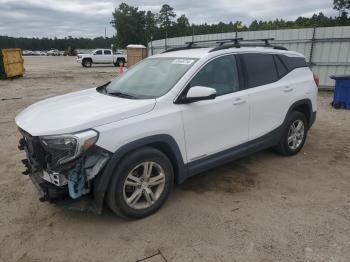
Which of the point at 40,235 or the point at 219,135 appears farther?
the point at 219,135

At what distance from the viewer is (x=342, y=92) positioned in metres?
9.12

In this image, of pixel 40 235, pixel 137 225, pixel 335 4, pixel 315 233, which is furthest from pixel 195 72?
pixel 335 4

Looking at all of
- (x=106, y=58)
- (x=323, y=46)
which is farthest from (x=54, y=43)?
(x=323, y=46)

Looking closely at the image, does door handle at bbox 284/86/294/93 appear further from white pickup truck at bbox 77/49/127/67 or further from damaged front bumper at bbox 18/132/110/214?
white pickup truck at bbox 77/49/127/67

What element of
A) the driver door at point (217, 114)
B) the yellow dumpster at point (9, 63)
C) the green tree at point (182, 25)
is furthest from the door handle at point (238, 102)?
the green tree at point (182, 25)

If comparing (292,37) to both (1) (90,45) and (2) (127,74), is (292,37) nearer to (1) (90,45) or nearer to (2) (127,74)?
(2) (127,74)

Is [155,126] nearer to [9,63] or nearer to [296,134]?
[296,134]

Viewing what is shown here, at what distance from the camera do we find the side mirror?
3441mm

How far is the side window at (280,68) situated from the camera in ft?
15.9

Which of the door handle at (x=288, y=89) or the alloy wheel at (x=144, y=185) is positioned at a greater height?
the door handle at (x=288, y=89)

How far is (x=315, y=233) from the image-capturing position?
320 cm

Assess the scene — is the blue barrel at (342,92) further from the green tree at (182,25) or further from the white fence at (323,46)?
the green tree at (182,25)

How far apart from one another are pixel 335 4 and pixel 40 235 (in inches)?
2412

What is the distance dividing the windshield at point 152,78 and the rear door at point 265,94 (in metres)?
0.97
